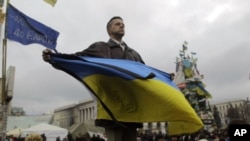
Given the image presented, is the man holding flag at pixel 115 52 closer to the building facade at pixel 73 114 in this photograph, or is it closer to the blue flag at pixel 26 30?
the blue flag at pixel 26 30

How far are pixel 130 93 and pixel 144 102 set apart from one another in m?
0.19

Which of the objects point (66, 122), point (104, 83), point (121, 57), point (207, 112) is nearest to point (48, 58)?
point (104, 83)

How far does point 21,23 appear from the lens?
6.63 metres

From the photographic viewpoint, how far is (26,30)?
263 inches

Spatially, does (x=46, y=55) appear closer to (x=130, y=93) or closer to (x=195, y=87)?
(x=130, y=93)

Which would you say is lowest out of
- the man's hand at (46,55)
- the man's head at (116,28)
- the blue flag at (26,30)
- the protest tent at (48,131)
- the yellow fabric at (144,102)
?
the protest tent at (48,131)

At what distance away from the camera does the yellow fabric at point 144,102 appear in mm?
3094

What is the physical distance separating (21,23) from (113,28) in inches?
136

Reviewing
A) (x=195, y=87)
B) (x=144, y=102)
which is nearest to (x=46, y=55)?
(x=144, y=102)

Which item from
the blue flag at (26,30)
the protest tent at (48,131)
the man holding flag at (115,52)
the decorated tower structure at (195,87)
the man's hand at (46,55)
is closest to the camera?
the man's hand at (46,55)

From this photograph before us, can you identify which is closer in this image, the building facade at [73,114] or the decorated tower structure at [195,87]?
the decorated tower structure at [195,87]

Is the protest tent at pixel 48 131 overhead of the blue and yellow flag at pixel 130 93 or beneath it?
beneath

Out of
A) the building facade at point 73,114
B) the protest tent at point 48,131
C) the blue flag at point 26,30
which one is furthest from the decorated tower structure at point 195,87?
the building facade at point 73,114

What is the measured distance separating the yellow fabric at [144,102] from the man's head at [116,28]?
2.26 ft
